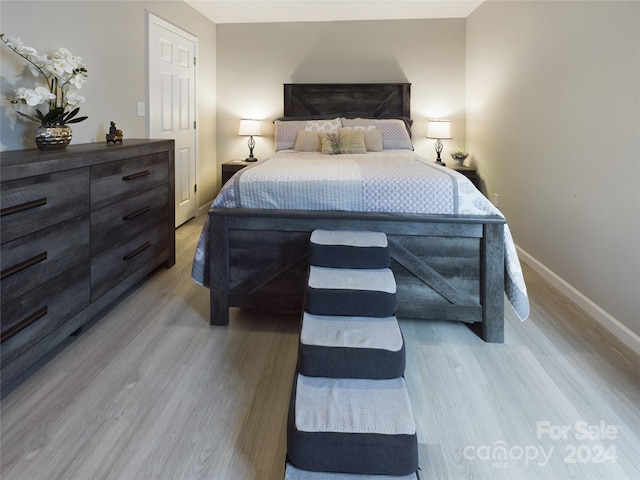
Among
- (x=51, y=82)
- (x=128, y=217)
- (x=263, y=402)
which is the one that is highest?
(x=51, y=82)

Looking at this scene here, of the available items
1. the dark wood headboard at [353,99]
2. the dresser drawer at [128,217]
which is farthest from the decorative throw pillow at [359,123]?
the dresser drawer at [128,217]

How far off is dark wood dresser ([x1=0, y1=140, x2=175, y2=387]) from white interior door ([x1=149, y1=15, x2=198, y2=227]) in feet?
3.94

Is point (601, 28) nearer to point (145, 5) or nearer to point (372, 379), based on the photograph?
point (372, 379)

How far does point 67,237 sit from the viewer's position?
1.93 meters

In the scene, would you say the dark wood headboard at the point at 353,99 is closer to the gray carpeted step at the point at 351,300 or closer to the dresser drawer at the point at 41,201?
the dresser drawer at the point at 41,201

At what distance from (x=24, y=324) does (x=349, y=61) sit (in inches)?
172

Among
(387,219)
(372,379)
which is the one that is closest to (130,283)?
(387,219)

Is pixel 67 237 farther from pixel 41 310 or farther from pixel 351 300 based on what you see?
pixel 351 300

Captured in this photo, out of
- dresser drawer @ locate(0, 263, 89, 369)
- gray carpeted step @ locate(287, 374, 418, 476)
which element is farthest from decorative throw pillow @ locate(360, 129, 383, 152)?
gray carpeted step @ locate(287, 374, 418, 476)

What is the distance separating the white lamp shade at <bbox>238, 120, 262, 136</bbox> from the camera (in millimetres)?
4910

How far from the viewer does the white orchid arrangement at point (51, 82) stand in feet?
6.51

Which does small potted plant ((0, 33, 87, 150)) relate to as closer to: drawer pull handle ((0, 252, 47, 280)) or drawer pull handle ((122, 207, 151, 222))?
drawer pull handle ((122, 207, 151, 222))

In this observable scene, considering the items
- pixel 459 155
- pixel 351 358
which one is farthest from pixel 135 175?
pixel 459 155

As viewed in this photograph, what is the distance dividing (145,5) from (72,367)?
117 inches
